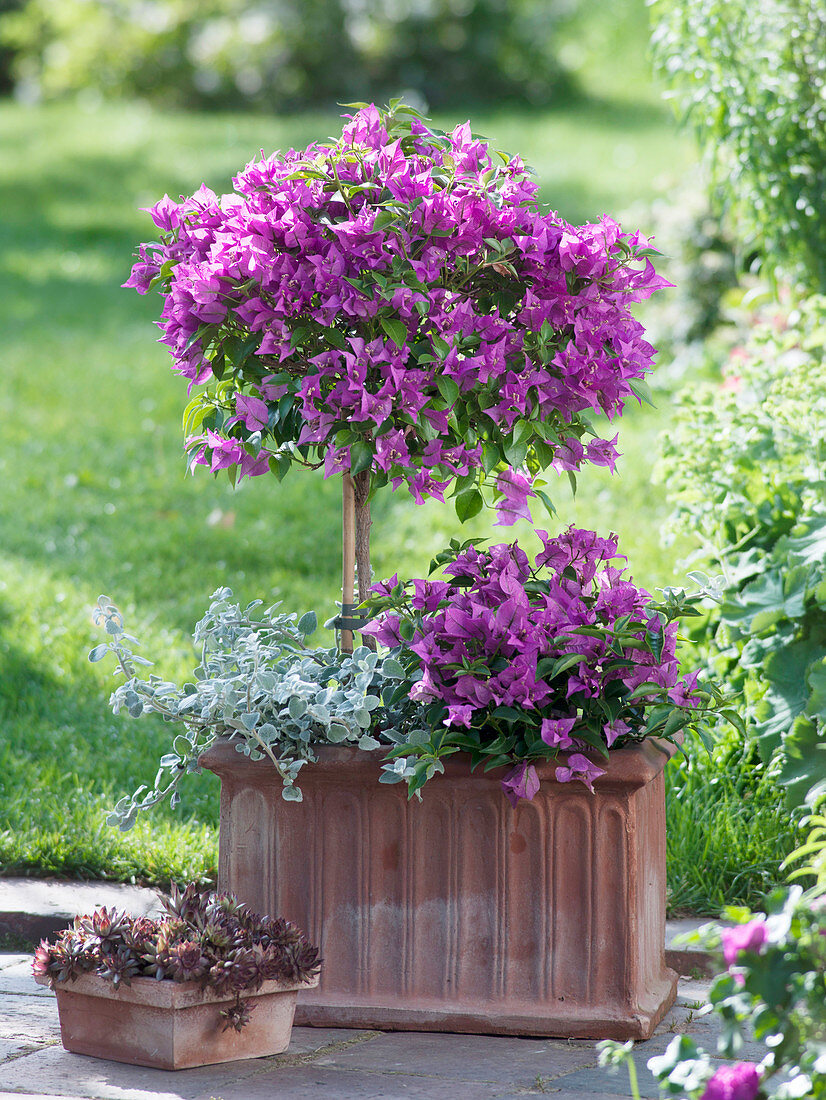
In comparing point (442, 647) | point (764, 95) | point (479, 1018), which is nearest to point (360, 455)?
point (442, 647)

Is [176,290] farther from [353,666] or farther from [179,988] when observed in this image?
[179,988]

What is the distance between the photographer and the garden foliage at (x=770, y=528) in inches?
133

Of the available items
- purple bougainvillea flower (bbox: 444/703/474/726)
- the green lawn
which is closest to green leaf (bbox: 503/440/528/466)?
purple bougainvillea flower (bbox: 444/703/474/726)

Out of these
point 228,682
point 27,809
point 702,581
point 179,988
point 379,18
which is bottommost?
point 179,988

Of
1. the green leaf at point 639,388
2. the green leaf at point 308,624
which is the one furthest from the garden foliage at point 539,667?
the green leaf at point 639,388

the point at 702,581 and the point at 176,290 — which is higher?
the point at 176,290

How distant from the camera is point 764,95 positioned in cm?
499

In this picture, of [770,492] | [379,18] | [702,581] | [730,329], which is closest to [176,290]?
[702,581]

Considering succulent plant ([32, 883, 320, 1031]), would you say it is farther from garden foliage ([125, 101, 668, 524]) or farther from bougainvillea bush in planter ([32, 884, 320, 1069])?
garden foliage ([125, 101, 668, 524])

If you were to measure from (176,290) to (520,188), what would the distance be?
0.74 m

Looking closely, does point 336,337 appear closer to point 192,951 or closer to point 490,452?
point 490,452

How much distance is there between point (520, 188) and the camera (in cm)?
270

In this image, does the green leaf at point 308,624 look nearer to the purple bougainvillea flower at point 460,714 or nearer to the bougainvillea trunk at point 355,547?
the bougainvillea trunk at point 355,547

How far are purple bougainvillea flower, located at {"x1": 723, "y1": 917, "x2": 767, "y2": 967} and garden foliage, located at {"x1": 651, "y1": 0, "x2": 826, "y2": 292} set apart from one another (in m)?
3.87
